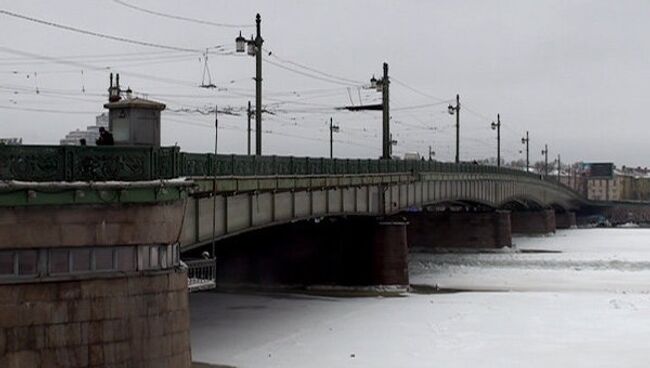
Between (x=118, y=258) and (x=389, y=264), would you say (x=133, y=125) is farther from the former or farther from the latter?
(x=389, y=264)

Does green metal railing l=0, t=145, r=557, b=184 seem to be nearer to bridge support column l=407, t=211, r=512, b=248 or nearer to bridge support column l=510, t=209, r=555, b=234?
bridge support column l=407, t=211, r=512, b=248

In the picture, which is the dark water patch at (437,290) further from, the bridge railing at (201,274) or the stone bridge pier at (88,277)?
the stone bridge pier at (88,277)

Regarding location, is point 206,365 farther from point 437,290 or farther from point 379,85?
point 379,85

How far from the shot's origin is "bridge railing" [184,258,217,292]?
19.9m

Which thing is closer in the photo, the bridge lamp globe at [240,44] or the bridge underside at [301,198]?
the bridge underside at [301,198]

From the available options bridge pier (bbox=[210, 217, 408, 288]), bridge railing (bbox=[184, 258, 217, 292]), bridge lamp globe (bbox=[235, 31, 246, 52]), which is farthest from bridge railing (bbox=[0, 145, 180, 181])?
bridge pier (bbox=[210, 217, 408, 288])

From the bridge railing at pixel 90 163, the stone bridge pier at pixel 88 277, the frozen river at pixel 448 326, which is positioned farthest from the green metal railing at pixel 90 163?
the frozen river at pixel 448 326

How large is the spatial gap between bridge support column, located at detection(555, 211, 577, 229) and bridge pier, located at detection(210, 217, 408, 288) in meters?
78.5

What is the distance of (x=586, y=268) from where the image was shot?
55.8m

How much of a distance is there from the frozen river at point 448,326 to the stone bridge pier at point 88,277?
653 cm

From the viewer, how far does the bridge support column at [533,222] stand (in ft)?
325

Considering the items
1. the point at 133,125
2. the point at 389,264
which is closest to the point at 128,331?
the point at 133,125

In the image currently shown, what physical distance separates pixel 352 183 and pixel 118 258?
77.5ft

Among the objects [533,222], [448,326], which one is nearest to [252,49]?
[448,326]
